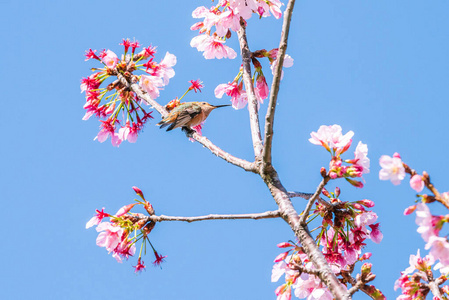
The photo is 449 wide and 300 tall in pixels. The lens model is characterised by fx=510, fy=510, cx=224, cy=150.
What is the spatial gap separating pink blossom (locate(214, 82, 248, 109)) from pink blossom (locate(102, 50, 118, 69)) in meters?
1.05

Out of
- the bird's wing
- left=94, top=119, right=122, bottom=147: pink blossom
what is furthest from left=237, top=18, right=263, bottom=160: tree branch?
the bird's wing

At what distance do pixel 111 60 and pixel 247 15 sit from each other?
5.00ft

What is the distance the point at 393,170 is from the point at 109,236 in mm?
2491

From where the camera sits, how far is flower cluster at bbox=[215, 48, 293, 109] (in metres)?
4.55

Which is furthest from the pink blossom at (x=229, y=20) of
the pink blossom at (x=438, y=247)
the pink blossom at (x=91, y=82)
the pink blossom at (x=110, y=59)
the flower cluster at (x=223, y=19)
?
the pink blossom at (x=438, y=247)

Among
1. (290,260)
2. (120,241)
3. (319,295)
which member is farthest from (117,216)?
(319,295)

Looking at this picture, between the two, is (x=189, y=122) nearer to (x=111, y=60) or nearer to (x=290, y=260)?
(x=111, y=60)

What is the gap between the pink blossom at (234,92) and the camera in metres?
5.12

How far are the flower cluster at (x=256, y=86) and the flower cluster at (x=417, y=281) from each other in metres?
2.05

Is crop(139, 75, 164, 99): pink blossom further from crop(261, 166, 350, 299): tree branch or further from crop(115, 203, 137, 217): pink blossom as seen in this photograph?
crop(261, 166, 350, 299): tree branch

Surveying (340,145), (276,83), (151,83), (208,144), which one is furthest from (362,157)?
(151,83)

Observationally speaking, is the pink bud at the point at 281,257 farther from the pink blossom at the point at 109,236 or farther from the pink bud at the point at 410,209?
the pink bud at the point at 410,209

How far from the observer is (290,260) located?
3740 mm

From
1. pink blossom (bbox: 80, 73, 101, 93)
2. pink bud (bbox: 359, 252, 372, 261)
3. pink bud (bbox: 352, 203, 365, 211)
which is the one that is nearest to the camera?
pink bud (bbox: 352, 203, 365, 211)
